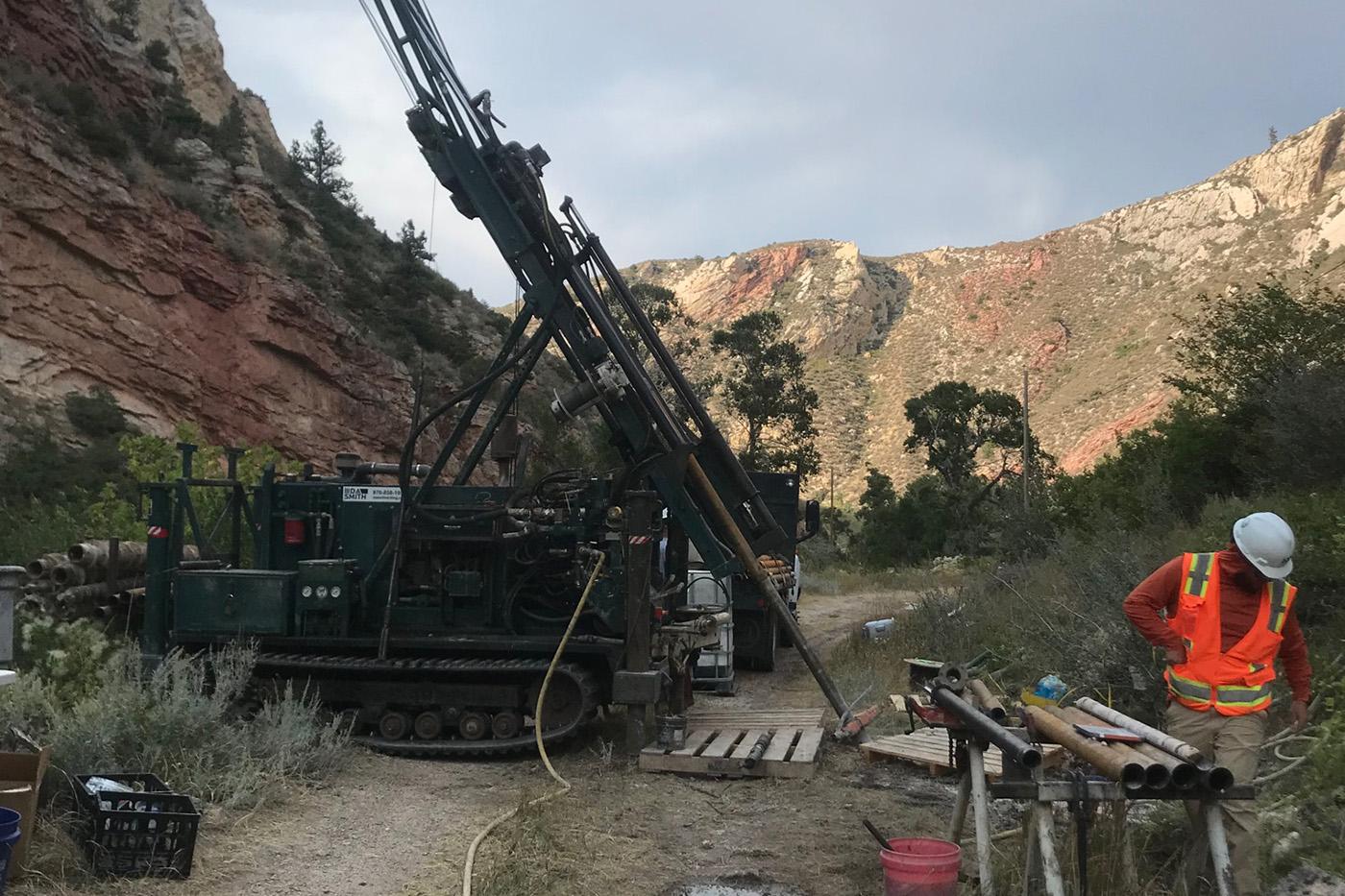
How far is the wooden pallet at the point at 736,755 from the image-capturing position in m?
7.54

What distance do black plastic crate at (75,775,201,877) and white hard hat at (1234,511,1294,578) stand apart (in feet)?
16.5

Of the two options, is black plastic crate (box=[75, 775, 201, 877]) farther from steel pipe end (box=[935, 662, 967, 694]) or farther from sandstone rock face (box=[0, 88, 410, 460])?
sandstone rock face (box=[0, 88, 410, 460])

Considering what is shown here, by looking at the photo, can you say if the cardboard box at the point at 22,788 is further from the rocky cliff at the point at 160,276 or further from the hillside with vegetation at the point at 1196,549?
the rocky cliff at the point at 160,276

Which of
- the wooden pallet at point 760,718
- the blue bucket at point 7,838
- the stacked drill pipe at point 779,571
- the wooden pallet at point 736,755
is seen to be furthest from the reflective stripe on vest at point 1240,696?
the stacked drill pipe at point 779,571

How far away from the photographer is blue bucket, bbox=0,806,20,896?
14.0 ft

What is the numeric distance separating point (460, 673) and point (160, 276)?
62.0ft

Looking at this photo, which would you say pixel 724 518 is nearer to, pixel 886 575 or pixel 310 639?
pixel 310 639

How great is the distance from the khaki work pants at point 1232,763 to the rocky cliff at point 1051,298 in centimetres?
4317

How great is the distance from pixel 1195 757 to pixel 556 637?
521cm

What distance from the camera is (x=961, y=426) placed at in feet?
124

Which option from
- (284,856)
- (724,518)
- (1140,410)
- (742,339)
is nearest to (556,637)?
(724,518)

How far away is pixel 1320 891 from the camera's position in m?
4.25

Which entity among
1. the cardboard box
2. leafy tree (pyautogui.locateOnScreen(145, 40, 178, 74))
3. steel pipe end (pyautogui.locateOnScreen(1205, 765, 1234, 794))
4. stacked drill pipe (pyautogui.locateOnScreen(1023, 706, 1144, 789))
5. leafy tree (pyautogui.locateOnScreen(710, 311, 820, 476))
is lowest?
the cardboard box

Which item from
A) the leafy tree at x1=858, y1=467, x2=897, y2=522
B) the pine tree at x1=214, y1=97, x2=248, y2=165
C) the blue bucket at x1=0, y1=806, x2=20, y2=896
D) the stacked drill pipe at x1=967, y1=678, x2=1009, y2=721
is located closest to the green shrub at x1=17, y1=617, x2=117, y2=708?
the blue bucket at x1=0, y1=806, x2=20, y2=896
